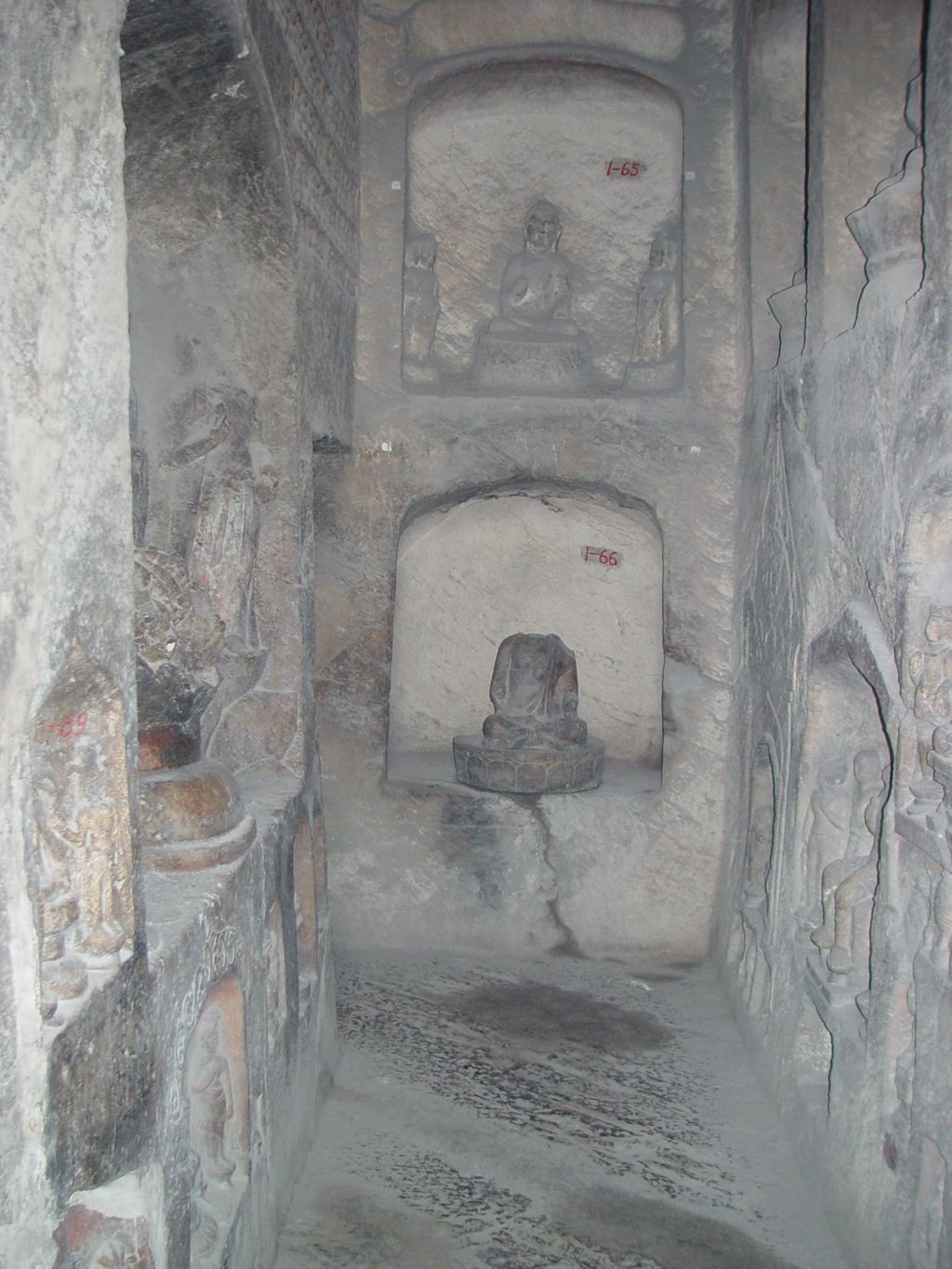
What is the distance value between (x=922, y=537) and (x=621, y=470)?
249 centimetres

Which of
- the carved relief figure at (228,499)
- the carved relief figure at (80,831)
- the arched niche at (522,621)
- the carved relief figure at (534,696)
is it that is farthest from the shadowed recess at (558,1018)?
the carved relief figure at (80,831)

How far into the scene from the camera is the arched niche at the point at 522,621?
6.26 m

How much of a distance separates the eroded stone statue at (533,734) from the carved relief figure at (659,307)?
1.67 meters

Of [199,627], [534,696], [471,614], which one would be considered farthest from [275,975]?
[471,614]

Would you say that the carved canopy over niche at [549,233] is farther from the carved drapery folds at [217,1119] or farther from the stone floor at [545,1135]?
the carved drapery folds at [217,1119]

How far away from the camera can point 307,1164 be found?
12.1ft

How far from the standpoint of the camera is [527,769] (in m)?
5.39

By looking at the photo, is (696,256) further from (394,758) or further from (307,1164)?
(307,1164)

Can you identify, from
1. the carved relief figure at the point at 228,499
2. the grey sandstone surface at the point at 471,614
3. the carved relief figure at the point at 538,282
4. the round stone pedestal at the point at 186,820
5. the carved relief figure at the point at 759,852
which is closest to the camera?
the grey sandstone surface at the point at 471,614

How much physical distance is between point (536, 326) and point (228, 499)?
2.68 meters

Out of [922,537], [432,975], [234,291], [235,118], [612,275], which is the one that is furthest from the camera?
[612,275]

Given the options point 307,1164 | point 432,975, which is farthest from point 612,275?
point 307,1164

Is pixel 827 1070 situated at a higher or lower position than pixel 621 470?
lower

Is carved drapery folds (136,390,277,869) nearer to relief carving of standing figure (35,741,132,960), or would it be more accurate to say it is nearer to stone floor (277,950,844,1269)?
relief carving of standing figure (35,741,132,960)
